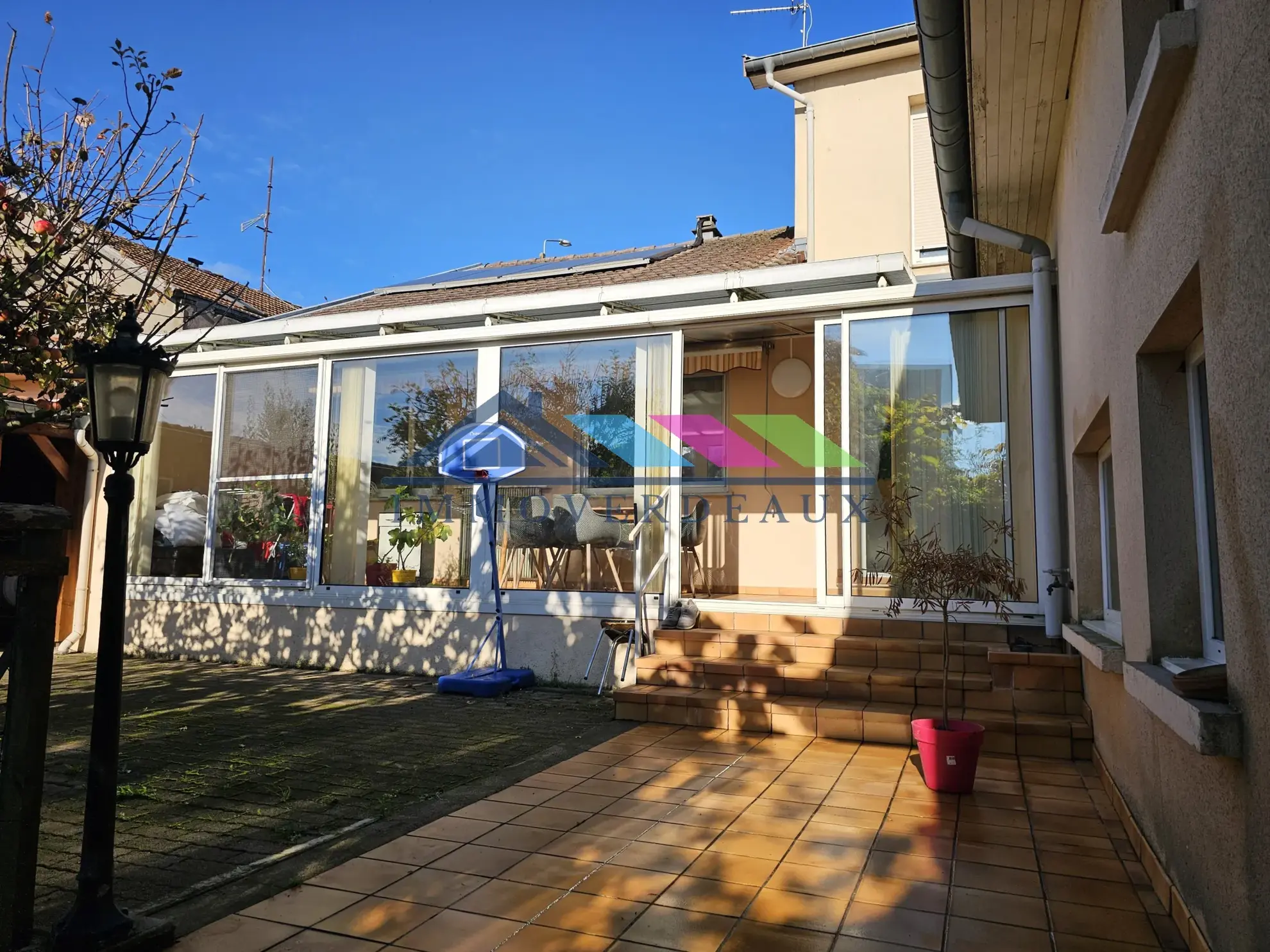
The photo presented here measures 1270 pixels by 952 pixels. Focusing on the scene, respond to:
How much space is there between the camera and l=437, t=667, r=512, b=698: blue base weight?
7445mm

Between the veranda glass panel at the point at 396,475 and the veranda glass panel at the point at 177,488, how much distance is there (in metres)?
1.80

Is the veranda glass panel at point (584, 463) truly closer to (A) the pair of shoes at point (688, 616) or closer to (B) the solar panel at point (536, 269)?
(A) the pair of shoes at point (688, 616)

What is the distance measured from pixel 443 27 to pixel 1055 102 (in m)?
8.07

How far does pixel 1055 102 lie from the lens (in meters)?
5.28

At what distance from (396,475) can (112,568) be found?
602 cm

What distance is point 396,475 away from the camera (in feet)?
29.7

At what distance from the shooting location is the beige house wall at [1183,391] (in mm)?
1915

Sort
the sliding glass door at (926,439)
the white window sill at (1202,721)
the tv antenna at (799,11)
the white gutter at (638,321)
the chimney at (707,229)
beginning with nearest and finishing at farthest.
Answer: the white window sill at (1202,721), the sliding glass door at (926,439), the white gutter at (638,321), the tv antenna at (799,11), the chimney at (707,229)

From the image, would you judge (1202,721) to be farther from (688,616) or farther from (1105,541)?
(688,616)

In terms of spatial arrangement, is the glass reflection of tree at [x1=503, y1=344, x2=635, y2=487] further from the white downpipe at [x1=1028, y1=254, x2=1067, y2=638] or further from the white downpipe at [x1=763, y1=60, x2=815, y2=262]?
the white downpipe at [x1=763, y1=60, x2=815, y2=262]

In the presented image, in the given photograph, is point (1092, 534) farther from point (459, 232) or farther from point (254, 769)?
point (459, 232)

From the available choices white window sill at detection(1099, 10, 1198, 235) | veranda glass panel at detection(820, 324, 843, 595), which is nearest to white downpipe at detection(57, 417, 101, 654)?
veranda glass panel at detection(820, 324, 843, 595)

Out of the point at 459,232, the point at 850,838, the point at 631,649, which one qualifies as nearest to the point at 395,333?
the point at 631,649

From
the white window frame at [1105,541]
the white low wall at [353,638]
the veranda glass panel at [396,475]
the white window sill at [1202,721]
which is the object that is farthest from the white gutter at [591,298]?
the white window sill at [1202,721]
